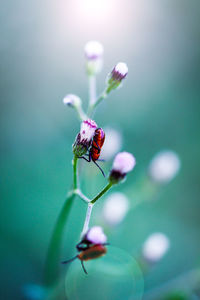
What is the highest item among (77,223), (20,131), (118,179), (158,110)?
(158,110)

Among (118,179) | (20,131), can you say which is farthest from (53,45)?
(118,179)

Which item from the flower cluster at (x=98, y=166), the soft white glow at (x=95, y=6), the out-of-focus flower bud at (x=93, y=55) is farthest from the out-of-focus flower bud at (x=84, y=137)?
the soft white glow at (x=95, y=6)

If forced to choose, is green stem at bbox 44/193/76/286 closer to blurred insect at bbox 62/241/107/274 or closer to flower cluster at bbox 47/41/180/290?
flower cluster at bbox 47/41/180/290

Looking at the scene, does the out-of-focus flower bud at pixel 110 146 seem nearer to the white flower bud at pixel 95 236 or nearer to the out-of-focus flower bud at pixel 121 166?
the out-of-focus flower bud at pixel 121 166

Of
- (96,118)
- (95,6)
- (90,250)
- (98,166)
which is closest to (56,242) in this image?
(90,250)

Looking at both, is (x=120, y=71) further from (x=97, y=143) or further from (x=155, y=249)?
(x=155, y=249)

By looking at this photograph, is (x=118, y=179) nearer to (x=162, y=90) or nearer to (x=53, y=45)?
(x=162, y=90)
